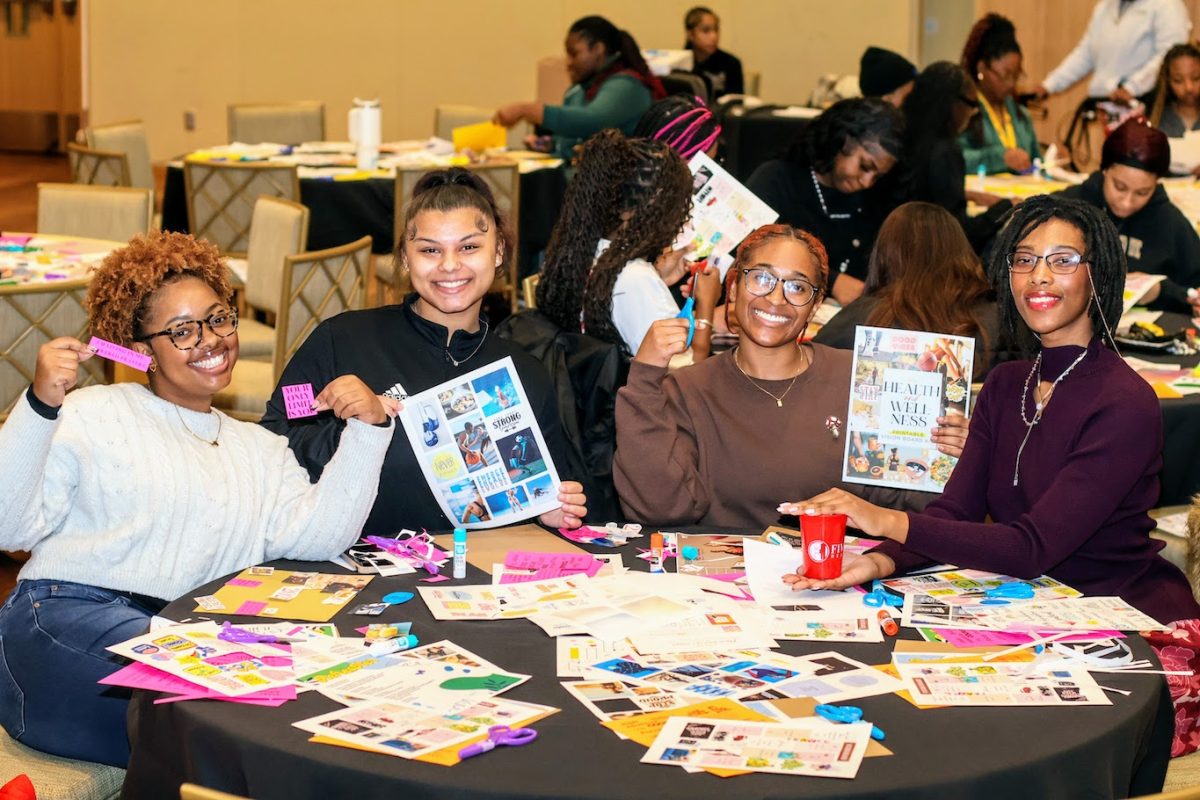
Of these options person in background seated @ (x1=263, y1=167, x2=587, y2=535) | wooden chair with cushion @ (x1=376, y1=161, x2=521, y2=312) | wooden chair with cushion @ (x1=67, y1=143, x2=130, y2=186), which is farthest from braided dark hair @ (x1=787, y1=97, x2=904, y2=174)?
wooden chair with cushion @ (x1=67, y1=143, x2=130, y2=186)

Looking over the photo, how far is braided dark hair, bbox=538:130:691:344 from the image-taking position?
148 inches

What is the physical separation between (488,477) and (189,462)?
604 millimetres

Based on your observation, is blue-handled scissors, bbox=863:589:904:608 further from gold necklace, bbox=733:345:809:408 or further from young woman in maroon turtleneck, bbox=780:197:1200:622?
gold necklace, bbox=733:345:809:408

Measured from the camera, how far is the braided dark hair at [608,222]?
12.4ft

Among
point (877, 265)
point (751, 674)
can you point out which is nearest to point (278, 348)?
point (877, 265)

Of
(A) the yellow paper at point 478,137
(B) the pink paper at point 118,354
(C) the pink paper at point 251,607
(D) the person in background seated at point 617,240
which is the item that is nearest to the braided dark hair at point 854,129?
(D) the person in background seated at point 617,240

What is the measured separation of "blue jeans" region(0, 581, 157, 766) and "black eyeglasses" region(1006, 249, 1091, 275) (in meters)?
1.79

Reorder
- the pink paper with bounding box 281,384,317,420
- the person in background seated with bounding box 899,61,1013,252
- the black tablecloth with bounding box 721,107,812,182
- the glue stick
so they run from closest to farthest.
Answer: the glue stick → the pink paper with bounding box 281,384,317,420 → the person in background seated with bounding box 899,61,1013,252 → the black tablecloth with bounding box 721,107,812,182

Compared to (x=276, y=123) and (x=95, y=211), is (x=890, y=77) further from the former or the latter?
(x=95, y=211)

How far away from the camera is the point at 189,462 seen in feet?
8.60

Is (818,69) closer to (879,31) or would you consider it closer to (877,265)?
(879,31)

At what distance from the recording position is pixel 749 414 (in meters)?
3.06

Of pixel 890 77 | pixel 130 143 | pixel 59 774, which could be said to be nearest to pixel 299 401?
pixel 59 774

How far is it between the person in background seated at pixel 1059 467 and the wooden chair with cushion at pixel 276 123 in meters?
6.73
